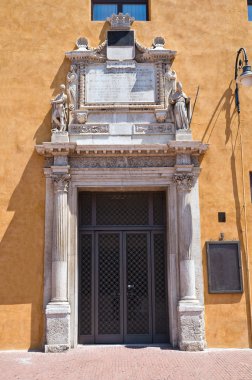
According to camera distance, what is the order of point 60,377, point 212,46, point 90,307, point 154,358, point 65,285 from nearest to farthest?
point 60,377
point 154,358
point 65,285
point 90,307
point 212,46

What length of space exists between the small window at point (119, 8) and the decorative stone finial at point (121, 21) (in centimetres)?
57

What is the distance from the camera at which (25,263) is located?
905cm

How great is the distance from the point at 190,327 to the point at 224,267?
1.47 m

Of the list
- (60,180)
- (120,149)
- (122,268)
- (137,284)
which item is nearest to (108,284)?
(122,268)

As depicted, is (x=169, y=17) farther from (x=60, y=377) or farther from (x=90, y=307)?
(x=60, y=377)

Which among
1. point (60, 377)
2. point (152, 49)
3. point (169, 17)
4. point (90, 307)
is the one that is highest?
point (169, 17)

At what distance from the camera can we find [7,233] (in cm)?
918

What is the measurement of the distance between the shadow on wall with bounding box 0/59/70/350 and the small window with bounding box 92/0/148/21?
3309 mm

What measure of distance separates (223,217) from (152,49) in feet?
13.5

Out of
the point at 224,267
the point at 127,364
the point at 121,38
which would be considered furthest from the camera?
the point at 121,38

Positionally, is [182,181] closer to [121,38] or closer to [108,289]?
[108,289]

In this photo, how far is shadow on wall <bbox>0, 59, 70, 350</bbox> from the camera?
29.0 feet

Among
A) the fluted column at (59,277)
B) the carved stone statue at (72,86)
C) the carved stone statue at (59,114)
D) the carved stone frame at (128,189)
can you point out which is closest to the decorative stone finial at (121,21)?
the carved stone statue at (72,86)

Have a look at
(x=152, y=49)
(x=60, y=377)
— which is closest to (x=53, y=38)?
(x=152, y=49)
